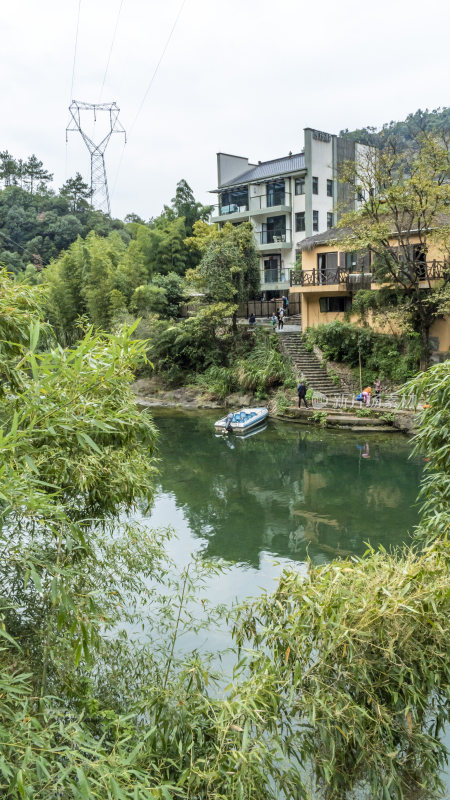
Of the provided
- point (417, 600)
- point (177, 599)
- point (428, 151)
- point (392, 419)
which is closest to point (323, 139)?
point (428, 151)

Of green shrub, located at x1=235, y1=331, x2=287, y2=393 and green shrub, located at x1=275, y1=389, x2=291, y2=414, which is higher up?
green shrub, located at x1=235, y1=331, x2=287, y2=393

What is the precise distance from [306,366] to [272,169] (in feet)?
45.6

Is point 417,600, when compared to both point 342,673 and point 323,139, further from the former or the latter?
point 323,139

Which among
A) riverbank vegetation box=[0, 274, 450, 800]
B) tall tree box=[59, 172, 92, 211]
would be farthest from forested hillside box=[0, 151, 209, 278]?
riverbank vegetation box=[0, 274, 450, 800]

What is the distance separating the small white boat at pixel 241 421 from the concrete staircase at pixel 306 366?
2908mm

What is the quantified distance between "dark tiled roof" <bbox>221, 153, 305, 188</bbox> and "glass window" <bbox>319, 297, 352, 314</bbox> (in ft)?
27.4

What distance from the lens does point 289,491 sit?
550 inches

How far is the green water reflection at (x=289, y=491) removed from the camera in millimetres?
10828

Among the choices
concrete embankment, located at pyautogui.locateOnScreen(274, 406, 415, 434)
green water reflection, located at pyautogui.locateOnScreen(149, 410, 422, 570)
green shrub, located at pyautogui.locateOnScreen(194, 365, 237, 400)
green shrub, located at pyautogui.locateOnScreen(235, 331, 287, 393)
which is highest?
green shrub, located at pyautogui.locateOnScreen(235, 331, 287, 393)

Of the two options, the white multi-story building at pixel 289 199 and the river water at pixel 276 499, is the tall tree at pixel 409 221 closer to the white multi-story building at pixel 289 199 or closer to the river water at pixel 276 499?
the river water at pixel 276 499

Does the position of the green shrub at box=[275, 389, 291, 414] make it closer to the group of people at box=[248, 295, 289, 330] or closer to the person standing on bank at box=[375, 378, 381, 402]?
the person standing on bank at box=[375, 378, 381, 402]

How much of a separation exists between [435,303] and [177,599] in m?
15.2

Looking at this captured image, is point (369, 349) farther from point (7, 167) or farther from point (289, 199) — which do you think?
point (7, 167)

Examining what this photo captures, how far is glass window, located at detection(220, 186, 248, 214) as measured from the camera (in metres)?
32.3
